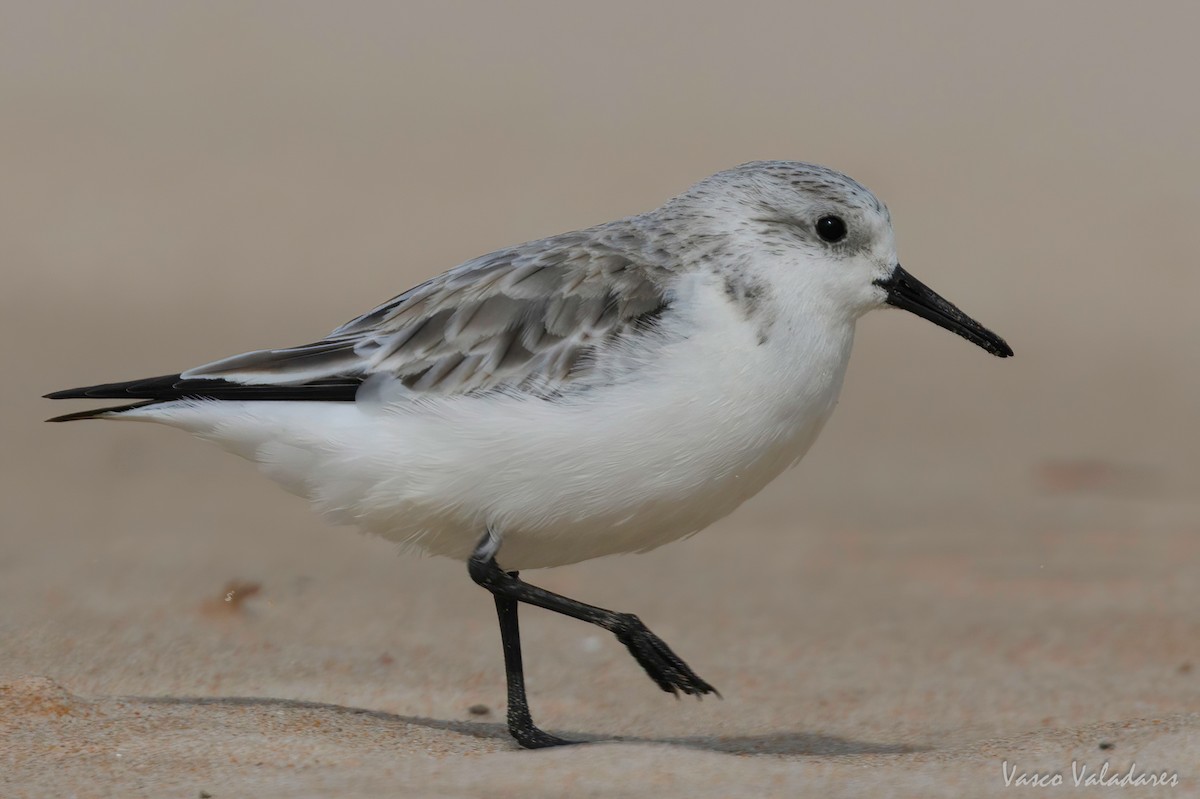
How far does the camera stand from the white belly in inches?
199

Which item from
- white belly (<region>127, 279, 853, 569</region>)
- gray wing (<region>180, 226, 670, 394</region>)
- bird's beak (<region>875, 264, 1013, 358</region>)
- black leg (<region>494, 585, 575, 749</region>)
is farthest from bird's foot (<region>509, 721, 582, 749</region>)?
bird's beak (<region>875, 264, 1013, 358</region>)

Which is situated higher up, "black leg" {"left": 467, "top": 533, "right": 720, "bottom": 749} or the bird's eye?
the bird's eye

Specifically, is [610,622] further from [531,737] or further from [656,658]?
[531,737]

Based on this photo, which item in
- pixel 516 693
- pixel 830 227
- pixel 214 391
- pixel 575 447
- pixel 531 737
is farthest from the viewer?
pixel 516 693

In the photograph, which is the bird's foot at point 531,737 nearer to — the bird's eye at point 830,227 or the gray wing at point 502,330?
the gray wing at point 502,330

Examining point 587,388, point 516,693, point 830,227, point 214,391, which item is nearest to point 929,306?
point 830,227

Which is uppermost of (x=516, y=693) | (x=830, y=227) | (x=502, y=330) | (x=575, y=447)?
(x=830, y=227)

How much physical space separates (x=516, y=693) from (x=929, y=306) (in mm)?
1954

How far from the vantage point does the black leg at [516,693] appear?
18.6 feet

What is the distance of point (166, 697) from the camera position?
20.3 ft

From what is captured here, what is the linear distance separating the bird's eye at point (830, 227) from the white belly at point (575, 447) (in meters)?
0.33

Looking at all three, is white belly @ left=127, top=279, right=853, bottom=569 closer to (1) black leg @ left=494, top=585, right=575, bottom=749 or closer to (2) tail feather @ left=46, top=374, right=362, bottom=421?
(2) tail feather @ left=46, top=374, right=362, bottom=421

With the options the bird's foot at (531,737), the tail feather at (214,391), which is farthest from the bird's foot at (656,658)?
the tail feather at (214,391)

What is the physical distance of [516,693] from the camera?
18.9 feet
